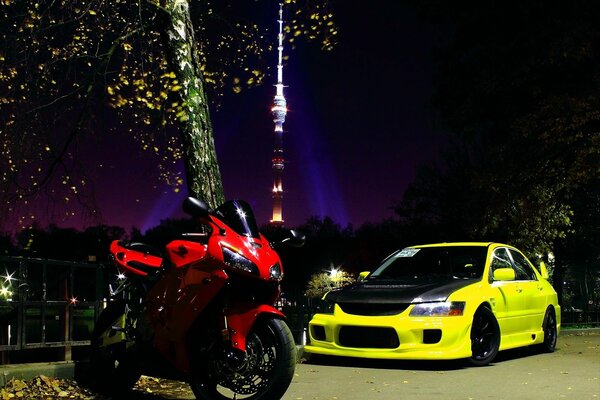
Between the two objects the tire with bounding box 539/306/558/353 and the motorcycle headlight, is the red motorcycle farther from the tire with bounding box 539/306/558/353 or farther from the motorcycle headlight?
the tire with bounding box 539/306/558/353

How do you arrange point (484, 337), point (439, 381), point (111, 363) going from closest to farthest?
point (111, 363), point (439, 381), point (484, 337)

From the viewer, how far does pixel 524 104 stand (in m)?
22.3

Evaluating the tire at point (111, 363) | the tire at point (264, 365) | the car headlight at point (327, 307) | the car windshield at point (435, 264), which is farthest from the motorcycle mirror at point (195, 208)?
the car windshield at point (435, 264)

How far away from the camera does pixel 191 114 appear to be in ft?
32.6

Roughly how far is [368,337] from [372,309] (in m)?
0.35

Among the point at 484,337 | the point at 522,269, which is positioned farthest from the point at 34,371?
the point at 522,269

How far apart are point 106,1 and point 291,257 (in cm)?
8007

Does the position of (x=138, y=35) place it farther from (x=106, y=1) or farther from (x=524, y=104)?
(x=524, y=104)

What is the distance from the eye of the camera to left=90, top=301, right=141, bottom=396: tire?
7.30 metres

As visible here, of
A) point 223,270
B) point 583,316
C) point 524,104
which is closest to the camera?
point 223,270

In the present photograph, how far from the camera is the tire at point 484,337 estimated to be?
10.5m

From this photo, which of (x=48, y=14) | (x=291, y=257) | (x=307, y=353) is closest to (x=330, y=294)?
(x=307, y=353)

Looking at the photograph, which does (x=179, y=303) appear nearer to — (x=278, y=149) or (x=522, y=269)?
(x=522, y=269)

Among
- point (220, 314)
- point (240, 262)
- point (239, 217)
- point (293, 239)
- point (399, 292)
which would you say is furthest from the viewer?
point (399, 292)
